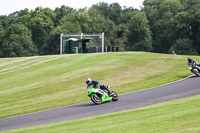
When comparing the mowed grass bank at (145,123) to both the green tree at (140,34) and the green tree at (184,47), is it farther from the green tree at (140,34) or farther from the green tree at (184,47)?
the green tree at (140,34)

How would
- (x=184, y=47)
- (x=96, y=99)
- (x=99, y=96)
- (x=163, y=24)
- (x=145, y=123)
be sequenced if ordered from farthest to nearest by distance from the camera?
(x=163, y=24) < (x=184, y=47) < (x=99, y=96) < (x=96, y=99) < (x=145, y=123)

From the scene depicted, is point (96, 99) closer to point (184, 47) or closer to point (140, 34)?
point (184, 47)

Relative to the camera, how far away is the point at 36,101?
25359mm

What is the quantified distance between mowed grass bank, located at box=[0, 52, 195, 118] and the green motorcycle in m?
2.36

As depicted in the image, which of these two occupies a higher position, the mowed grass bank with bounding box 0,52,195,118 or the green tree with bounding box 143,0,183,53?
the green tree with bounding box 143,0,183,53

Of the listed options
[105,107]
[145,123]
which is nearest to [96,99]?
[105,107]

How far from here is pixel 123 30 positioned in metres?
121

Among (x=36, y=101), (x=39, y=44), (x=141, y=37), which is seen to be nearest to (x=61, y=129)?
(x=36, y=101)

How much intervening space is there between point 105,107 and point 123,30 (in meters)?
102

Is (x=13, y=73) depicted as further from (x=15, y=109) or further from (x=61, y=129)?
(x=61, y=129)

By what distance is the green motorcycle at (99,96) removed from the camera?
21.4 meters

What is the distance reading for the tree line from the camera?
9831cm

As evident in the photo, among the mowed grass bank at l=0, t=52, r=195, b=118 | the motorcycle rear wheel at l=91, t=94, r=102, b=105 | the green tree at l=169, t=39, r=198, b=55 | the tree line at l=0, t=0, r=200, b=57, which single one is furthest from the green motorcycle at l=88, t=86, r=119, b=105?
the tree line at l=0, t=0, r=200, b=57

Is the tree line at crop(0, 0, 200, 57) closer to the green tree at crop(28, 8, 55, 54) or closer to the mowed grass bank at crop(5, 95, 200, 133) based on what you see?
the green tree at crop(28, 8, 55, 54)
